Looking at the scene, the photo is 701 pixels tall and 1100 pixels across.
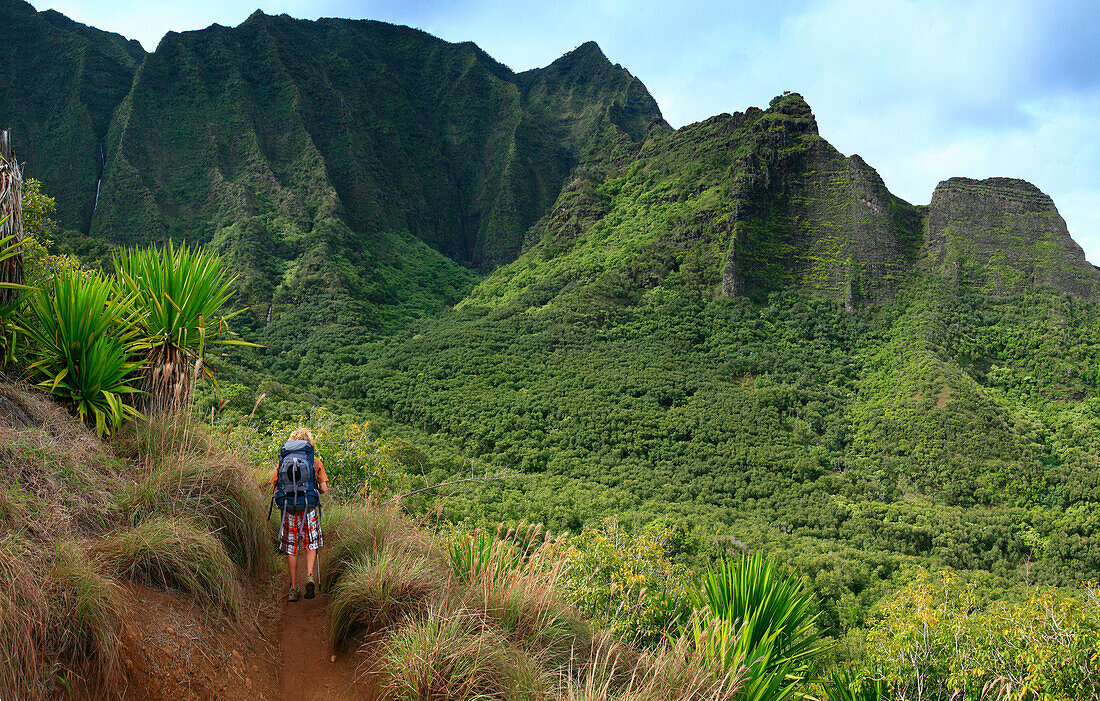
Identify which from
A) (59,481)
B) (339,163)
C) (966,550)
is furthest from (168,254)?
(339,163)

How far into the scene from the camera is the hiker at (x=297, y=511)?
12.0 ft

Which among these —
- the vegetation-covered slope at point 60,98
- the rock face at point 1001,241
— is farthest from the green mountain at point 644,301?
the vegetation-covered slope at point 60,98

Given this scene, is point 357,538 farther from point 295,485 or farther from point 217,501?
point 217,501

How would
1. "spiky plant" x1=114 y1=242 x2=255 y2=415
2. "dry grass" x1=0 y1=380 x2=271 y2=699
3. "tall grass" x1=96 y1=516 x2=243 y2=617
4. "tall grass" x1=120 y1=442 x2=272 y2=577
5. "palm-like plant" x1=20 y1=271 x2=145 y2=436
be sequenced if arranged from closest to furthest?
"dry grass" x1=0 y1=380 x2=271 y2=699 → "tall grass" x1=96 y1=516 x2=243 y2=617 → "tall grass" x1=120 y1=442 x2=272 y2=577 → "palm-like plant" x1=20 y1=271 x2=145 y2=436 → "spiky plant" x1=114 y1=242 x2=255 y2=415

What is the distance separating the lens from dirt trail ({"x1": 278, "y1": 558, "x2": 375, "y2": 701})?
10.1 ft

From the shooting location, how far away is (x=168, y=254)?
196 inches

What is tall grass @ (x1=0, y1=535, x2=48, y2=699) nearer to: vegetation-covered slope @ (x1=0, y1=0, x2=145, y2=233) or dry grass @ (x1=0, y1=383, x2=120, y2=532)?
dry grass @ (x1=0, y1=383, x2=120, y2=532)

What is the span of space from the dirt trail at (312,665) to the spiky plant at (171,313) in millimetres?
2112

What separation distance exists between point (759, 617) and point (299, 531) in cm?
280

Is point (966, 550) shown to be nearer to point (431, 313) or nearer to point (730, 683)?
point (730, 683)

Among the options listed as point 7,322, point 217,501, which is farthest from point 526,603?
point 7,322

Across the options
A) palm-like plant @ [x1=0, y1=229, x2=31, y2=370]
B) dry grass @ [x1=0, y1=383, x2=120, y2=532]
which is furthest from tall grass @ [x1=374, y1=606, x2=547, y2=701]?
palm-like plant @ [x1=0, y1=229, x2=31, y2=370]

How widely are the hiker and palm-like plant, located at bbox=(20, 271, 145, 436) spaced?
1327 mm

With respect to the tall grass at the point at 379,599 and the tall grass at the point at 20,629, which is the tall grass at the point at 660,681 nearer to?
the tall grass at the point at 379,599
